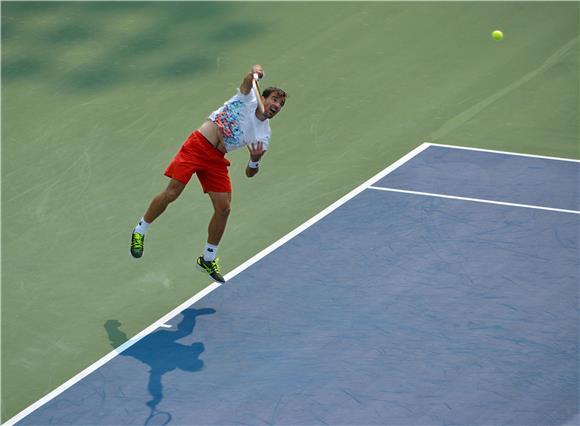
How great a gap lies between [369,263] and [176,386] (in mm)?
2957

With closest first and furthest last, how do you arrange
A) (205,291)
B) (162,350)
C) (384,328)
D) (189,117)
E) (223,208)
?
1. (162,350)
2. (384,328)
3. (223,208)
4. (205,291)
5. (189,117)

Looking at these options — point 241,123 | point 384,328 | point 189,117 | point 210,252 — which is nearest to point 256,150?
point 241,123

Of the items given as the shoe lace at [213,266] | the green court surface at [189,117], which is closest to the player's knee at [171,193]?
the shoe lace at [213,266]

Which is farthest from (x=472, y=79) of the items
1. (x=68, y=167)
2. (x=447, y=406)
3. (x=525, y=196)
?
(x=447, y=406)

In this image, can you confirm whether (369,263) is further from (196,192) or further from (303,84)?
(303,84)

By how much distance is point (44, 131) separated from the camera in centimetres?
1659

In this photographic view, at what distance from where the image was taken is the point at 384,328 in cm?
1234

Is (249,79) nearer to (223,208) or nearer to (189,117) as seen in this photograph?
(223,208)

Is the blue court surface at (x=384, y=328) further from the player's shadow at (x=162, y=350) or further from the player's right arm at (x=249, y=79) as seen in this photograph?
the player's right arm at (x=249, y=79)

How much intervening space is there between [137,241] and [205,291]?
0.90 metres

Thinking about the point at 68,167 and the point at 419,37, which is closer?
the point at 68,167

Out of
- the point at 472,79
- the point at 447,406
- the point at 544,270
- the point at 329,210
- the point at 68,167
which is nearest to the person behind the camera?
the point at 447,406

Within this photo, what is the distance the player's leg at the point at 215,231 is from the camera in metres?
12.9

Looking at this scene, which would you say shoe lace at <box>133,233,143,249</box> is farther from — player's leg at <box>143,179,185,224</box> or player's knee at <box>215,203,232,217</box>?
player's knee at <box>215,203,232,217</box>
